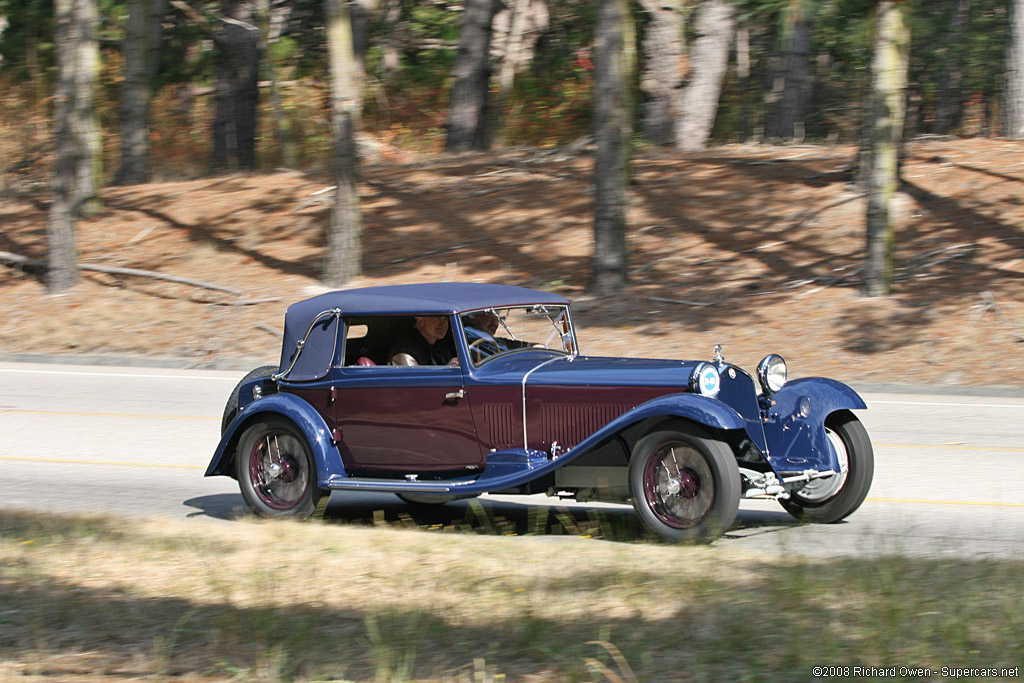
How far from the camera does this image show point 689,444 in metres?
6.80

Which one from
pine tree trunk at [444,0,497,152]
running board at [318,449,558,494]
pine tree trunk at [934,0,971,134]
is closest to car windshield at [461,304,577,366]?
running board at [318,449,558,494]

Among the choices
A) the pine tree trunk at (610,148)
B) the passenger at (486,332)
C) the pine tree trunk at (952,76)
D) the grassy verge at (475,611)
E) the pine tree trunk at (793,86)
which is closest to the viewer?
the grassy verge at (475,611)

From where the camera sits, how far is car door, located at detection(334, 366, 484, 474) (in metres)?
7.71

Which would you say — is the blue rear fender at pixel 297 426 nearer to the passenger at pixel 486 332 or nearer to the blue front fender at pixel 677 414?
the passenger at pixel 486 332

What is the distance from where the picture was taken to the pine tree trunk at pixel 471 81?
86.2 feet

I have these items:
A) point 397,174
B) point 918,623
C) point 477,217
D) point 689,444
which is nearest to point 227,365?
point 477,217

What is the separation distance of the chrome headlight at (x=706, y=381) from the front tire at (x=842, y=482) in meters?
0.91

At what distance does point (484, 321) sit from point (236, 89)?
74.7 ft

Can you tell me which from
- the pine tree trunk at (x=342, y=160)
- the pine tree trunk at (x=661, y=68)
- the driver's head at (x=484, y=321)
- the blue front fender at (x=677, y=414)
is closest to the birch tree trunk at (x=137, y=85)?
the pine tree trunk at (x=342, y=160)

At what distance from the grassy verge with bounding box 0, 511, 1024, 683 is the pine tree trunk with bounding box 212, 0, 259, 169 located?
23.4 m

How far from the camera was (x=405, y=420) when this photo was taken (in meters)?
7.86

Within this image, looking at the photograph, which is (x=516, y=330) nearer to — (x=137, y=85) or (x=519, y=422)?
(x=519, y=422)

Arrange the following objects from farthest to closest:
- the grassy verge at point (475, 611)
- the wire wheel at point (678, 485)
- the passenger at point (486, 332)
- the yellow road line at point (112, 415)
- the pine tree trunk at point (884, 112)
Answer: the pine tree trunk at point (884, 112), the yellow road line at point (112, 415), the passenger at point (486, 332), the wire wheel at point (678, 485), the grassy verge at point (475, 611)

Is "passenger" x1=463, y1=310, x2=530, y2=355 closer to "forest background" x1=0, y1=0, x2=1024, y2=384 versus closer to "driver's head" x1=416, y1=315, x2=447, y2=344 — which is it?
"driver's head" x1=416, y1=315, x2=447, y2=344
